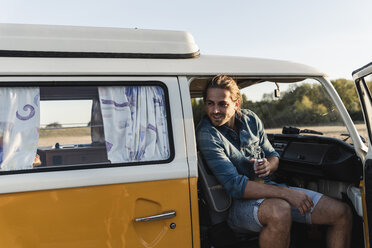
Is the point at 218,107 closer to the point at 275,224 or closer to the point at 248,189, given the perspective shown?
the point at 248,189

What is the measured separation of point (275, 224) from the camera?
7.86 feet

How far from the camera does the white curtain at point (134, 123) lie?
2.30 m

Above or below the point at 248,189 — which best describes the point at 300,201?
below

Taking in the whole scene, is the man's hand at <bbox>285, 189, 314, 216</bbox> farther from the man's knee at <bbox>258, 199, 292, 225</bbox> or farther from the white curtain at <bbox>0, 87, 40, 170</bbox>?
the white curtain at <bbox>0, 87, 40, 170</bbox>

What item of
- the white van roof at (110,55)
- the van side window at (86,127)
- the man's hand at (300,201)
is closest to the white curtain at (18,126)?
the van side window at (86,127)

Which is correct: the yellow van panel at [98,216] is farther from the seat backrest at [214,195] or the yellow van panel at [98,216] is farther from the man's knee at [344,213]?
the man's knee at [344,213]

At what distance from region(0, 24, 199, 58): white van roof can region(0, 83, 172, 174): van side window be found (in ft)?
0.81

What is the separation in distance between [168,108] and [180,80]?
23cm

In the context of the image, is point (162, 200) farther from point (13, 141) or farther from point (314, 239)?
point (314, 239)

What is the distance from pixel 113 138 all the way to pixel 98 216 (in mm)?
531

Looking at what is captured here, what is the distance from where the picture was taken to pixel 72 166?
7.14 feet

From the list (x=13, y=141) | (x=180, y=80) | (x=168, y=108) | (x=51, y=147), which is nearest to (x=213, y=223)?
(x=168, y=108)

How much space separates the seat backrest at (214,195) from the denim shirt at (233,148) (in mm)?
107

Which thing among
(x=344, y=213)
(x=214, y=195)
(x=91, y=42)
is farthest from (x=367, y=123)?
(x=91, y=42)
